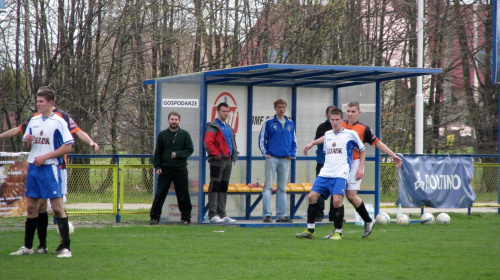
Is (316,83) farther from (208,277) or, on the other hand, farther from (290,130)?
(208,277)

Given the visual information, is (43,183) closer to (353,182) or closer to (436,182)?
(353,182)

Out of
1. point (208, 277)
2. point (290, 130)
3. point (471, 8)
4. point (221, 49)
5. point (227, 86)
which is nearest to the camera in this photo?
point (208, 277)

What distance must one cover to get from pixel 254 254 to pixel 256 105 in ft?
20.9

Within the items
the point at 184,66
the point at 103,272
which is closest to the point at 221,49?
the point at 184,66

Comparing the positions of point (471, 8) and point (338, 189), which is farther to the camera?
point (471, 8)

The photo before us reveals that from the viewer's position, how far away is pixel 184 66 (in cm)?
2155

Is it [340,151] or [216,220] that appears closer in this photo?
[340,151]

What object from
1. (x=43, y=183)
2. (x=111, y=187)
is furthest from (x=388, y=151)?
(x=111, y=187)

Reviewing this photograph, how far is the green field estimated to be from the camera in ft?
24.0

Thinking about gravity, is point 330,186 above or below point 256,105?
below

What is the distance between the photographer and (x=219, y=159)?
510 inches

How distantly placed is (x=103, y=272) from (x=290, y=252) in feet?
8.34

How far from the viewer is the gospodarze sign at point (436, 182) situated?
1478 cm

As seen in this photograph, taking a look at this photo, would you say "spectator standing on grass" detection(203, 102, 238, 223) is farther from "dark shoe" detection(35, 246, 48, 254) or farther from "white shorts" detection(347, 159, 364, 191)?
"dark shoe" detection(35, 246, 48, 254)
